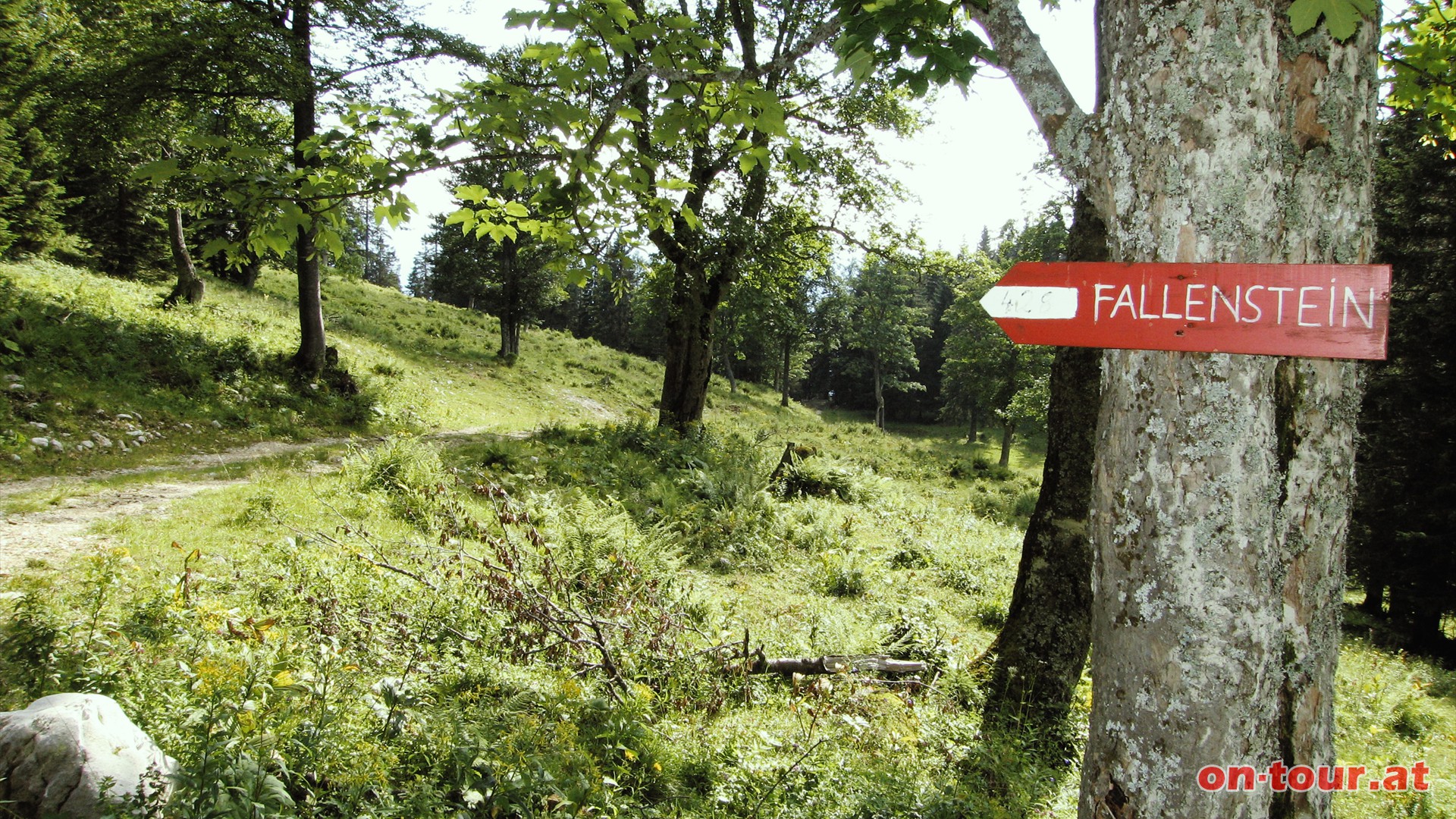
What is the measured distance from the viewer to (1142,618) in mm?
1886

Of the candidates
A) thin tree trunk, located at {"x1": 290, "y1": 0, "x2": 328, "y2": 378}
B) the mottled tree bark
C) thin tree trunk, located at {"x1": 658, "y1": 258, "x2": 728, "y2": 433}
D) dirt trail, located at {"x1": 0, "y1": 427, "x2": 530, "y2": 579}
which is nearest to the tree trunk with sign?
the mottled tree bark

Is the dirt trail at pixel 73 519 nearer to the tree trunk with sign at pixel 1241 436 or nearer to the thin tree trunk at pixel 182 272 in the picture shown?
the tree trunk with sign at pixel 1241 436

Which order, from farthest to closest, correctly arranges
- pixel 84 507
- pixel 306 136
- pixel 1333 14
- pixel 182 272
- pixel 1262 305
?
pixel 182 272
pixel 306 136
pixel 84 507
pixel 1262 305
pixel 1333 14

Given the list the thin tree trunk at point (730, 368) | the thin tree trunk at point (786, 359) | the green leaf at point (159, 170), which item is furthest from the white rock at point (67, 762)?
the thin tree trunk at point (786, 359)

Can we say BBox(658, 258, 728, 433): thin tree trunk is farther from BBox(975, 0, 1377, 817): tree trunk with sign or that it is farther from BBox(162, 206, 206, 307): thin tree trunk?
BBox(975, 0, 1377, 817): tree trunk with sign

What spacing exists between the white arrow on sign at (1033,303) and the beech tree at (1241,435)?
236 mm

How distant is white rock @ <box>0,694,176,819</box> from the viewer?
267 centimetres

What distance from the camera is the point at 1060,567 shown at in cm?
491

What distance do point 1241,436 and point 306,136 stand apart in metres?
15.4

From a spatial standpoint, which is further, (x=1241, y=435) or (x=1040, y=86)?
(x=1040, y=86)

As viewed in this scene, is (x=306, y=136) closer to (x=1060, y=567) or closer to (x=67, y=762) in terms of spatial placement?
(x=67, y=762)

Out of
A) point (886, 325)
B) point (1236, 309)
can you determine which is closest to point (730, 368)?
point (886, 325)

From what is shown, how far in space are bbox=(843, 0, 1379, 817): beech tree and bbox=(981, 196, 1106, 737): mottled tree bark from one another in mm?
3051

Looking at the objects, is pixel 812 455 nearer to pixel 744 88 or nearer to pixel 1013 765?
pixel 1013 765
